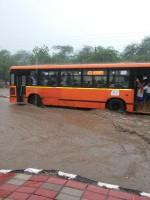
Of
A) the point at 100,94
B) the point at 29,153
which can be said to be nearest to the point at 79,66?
the point at 100,94

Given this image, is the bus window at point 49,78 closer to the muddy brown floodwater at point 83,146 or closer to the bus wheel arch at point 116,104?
the bus wheel arch at point 116,104

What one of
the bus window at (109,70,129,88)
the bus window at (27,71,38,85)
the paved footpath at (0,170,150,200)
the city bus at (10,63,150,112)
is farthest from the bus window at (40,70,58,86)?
the paved footpath at (0,170,150,200)

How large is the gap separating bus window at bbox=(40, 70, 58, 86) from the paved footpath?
1226 centimetres

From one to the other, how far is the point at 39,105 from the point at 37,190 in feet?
44.5

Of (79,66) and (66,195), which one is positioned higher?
(79,66)

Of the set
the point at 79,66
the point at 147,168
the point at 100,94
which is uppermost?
the point at 79,66

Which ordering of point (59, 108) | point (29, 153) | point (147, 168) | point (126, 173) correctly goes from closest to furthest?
point (126, 173) → point (147, 168) → point (29, 153) → point (59, 108)

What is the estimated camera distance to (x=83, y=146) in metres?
8.05

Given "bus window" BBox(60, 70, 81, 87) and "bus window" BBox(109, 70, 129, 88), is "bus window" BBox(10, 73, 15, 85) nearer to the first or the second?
"bus window" BBox(60, 70, 81, 87)

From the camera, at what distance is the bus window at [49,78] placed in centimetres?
1712

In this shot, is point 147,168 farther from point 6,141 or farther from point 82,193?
point 6,141

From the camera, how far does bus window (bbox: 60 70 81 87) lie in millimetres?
16375

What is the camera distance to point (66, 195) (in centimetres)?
421

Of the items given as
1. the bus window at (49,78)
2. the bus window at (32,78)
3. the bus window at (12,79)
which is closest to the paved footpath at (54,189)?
the bus window at (49,78)
